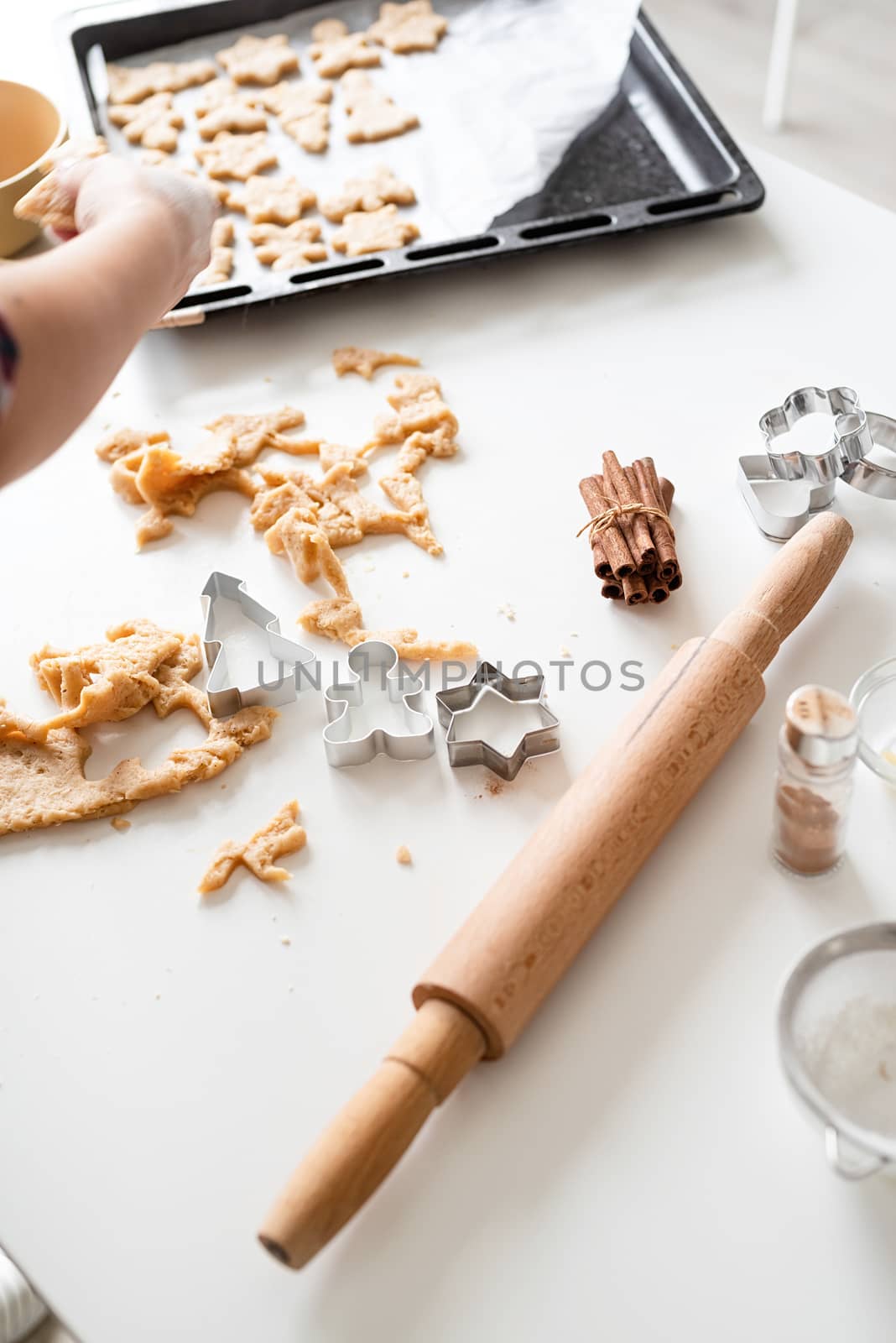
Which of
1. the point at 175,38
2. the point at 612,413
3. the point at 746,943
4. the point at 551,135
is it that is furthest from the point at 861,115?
the point at 746,943

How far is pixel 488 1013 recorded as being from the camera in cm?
69

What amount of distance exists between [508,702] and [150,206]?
46cm

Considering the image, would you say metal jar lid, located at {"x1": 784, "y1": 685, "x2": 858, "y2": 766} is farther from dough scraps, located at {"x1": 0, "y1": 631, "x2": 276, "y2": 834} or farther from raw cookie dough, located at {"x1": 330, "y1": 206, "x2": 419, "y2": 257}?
raw cookie dough, located at {"x1": 330, "y1": 206, "x2": 419, "y2": 257}

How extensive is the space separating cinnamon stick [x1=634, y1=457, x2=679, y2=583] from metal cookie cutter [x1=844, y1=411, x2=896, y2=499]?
17cm

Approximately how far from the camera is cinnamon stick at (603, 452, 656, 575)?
966mm

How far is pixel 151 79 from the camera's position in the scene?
162 centimetres

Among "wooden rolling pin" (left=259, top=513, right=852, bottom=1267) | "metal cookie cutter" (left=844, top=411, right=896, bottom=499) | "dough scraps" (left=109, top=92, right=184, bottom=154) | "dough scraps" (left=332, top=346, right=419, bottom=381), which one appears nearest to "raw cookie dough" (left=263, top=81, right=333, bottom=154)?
"dough scraps" (left=109, top=92, right=184, bottom=154)

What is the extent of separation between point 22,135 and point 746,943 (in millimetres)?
1237

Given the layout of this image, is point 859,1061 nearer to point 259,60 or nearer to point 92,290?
point 92,290

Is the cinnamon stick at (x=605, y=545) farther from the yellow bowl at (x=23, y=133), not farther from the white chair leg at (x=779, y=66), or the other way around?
the white chair leg at (x=779, y=66)

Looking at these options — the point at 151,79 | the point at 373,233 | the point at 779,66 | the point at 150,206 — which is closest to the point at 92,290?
the point at 150,206

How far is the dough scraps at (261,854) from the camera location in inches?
32.4

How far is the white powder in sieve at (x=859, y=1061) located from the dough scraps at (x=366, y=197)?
3.54 ft

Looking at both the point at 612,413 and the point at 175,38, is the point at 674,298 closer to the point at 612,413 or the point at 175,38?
the point at 612,413
